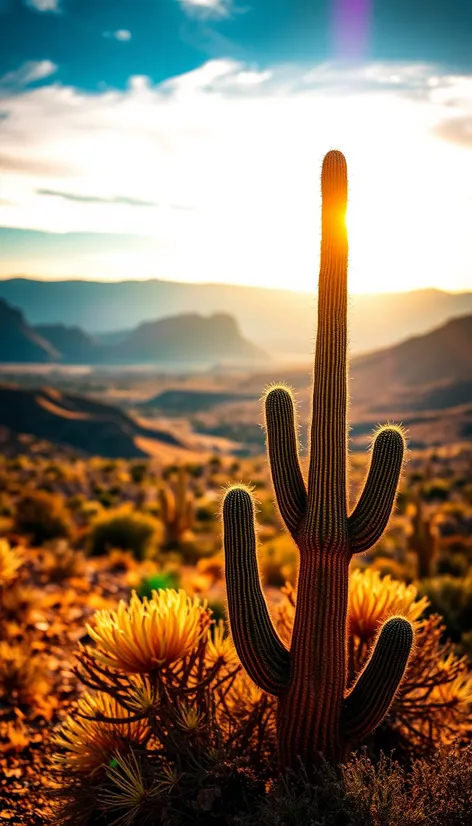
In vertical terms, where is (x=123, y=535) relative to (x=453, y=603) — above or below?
above

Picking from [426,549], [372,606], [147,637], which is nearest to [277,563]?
[426,549]

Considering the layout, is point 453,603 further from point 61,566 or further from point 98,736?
point 98,736

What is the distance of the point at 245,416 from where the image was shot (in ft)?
433

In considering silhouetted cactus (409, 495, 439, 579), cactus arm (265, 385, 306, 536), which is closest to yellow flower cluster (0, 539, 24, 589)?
cactus arm (265, 385, 306, 536)

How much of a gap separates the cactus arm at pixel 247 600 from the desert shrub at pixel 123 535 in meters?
13.2

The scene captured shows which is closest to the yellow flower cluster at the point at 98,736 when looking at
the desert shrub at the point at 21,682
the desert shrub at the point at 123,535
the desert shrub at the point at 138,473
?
the desert shrub at the point at 21,682

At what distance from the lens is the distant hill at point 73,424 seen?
247 feet

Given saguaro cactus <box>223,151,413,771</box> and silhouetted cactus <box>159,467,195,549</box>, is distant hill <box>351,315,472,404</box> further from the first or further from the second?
saguaro cactus <box>223,151,413,771</box>

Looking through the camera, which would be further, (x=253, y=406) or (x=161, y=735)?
(x=253, y=406)

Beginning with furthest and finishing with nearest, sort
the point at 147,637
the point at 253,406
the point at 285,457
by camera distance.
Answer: the point at 253,406
the point at 147,637
the point at 285,457

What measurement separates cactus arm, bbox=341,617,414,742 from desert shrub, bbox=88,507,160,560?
43.5ft

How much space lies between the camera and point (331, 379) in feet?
16.9

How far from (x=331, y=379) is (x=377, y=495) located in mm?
852

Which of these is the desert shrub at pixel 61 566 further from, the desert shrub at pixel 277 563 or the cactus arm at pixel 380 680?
the cactus arm at pixel 380 680
